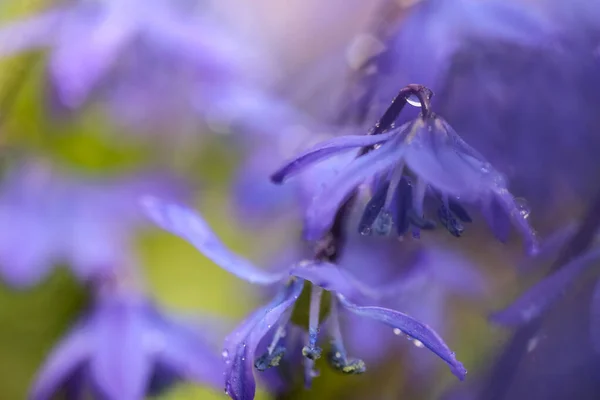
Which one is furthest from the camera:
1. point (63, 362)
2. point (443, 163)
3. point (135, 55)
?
point (135, 55)

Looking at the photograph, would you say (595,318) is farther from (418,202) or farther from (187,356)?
(187,356)

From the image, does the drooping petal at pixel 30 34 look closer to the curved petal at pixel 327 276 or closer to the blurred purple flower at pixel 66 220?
the blurred purple flower at pixel 66 220

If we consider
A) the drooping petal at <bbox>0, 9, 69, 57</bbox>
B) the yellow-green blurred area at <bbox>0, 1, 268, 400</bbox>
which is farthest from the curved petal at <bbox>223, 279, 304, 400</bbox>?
the drooping petal at <bbox>0, 9, 69, 57</bbox>

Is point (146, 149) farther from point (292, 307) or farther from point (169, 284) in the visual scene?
point (292, 307)

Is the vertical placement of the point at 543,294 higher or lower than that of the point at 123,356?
higher

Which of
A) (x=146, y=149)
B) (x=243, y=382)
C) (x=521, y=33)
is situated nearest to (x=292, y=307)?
A: (x=243, y=382)

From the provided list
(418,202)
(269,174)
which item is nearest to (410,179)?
(418,202)
